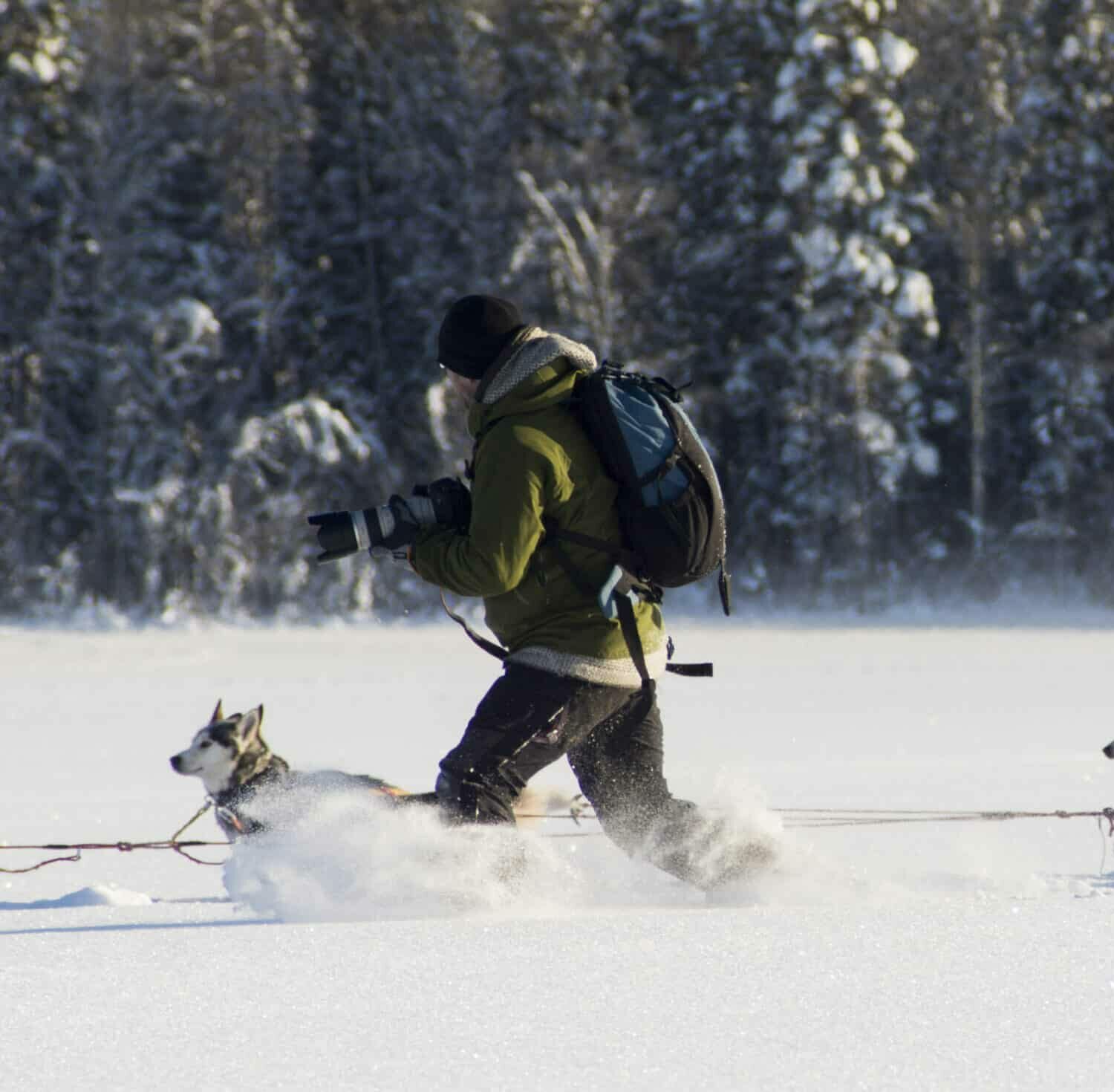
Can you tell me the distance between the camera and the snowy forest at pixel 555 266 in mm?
20734

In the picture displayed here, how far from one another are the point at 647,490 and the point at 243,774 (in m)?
2.54

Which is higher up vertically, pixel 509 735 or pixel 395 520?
pixel 395 520

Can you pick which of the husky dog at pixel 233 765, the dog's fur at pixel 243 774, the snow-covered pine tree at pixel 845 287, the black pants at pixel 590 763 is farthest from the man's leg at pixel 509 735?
the snow-covered pine tree at pixel 845 287

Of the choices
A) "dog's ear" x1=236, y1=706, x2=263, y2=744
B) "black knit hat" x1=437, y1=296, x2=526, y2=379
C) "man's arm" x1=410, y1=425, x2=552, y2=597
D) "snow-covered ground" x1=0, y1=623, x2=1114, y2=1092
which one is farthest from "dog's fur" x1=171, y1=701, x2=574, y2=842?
"black knit hat" x1=437, y1=296, x2=526, y2=379

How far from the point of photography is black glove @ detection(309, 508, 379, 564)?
12.3 ft

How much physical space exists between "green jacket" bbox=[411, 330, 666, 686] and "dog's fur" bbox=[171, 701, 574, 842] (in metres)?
1.25

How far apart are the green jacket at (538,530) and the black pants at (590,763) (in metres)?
0.08

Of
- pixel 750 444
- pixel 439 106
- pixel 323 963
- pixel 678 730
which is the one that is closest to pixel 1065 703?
pixel 678 730

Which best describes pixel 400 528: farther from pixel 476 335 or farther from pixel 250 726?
pixel 250 726

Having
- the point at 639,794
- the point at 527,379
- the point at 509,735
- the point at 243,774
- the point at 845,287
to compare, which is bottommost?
the point at 243,774

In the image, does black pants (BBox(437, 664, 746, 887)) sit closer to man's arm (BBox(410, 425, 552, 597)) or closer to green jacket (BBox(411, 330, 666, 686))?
green jacket (BBox(411, 330, 666, 686))

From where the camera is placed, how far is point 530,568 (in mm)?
3820

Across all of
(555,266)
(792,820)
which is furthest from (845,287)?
(792,820)

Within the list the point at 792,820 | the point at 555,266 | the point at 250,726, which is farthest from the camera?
the point at 555,266
